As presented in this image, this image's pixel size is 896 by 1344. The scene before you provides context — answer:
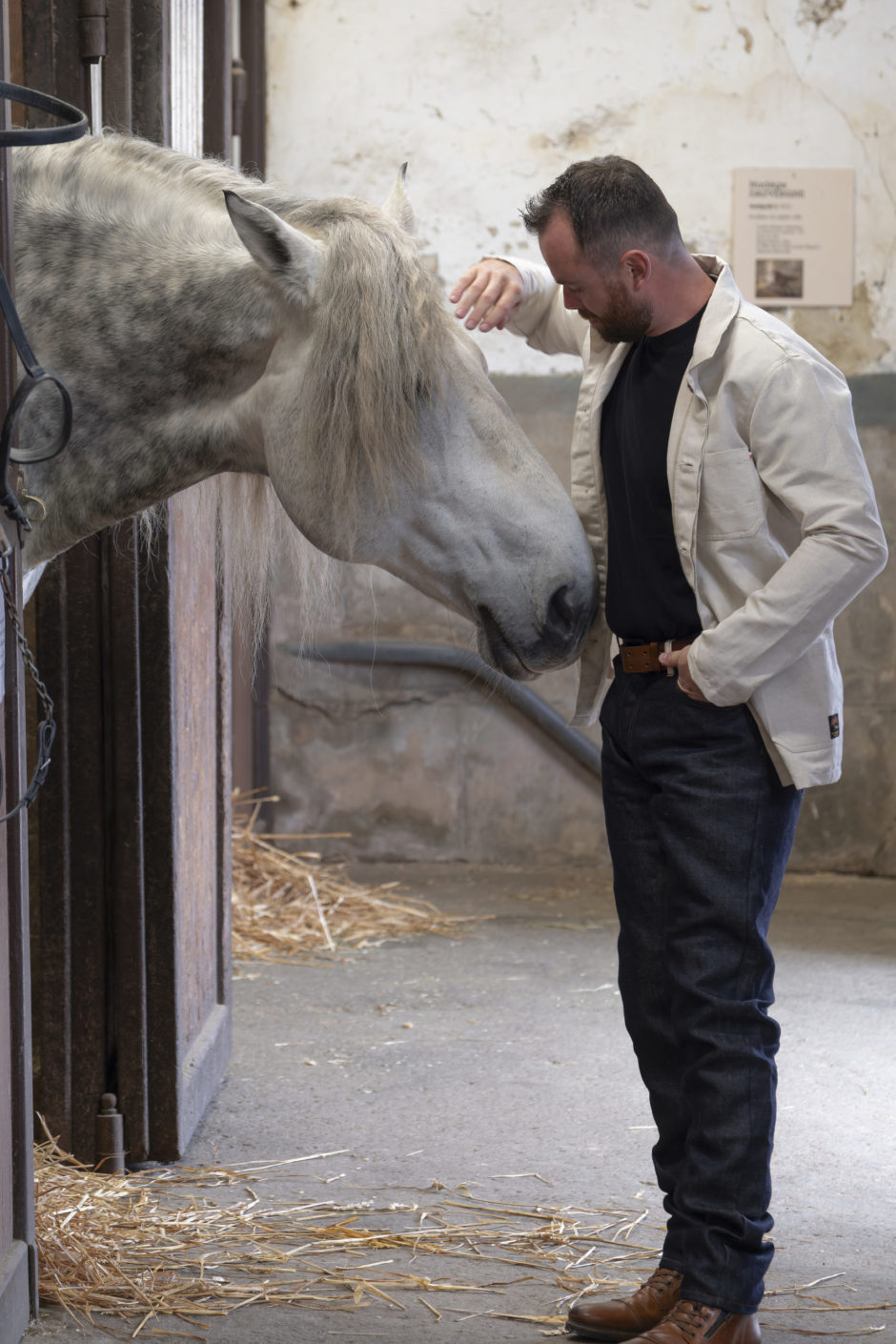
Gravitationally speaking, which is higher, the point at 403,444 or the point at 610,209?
the point at 610,209

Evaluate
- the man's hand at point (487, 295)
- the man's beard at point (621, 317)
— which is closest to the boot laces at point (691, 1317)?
the man's beard at point (621, 317)

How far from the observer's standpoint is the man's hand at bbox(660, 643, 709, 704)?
1.58 m

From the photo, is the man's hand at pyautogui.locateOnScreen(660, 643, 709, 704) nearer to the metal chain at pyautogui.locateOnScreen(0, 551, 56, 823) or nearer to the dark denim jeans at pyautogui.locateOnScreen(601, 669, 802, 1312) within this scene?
the dark denim jeans at pyautogui.locateOnScreen(601, 669, 802, 1312)

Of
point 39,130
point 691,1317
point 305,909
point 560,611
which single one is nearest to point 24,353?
point 39,130

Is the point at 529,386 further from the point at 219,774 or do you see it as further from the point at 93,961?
the point at 93,961

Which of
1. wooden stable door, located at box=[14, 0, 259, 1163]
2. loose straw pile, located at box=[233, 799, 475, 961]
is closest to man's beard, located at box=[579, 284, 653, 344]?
wooden stable door, located at box=[14, 0, 259, 1163]

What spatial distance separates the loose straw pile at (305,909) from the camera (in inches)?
150

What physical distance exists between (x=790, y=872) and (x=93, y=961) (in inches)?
114

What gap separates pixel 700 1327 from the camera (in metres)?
1.60

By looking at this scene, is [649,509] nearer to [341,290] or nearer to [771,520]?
[771,520]

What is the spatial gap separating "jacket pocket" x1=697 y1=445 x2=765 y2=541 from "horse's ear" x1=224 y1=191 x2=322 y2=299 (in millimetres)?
497

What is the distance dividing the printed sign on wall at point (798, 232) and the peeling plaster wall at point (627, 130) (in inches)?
1.7

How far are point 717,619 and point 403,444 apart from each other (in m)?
0.42

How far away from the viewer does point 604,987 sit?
134 inches
